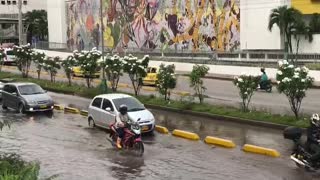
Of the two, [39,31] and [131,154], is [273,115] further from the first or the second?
[39,31]

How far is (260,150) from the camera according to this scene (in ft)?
55.6

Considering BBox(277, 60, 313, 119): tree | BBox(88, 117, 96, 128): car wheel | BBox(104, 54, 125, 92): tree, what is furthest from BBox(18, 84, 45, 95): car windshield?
BBox(277, 60, 313, 119): tree

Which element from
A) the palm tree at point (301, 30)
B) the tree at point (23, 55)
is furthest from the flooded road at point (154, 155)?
the palm tree at point (301, 30)

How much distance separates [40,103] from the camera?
27969 mm

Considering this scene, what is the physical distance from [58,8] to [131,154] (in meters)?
70.2

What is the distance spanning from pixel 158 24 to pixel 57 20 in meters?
25.0

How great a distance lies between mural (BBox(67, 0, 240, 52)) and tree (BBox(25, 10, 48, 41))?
77.4 feet

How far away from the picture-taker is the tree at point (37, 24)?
105438 millimetres

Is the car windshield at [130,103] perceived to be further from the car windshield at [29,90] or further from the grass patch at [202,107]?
the car windshield at [29,90]

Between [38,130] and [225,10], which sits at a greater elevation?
[225,10]

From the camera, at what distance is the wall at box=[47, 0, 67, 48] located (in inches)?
3310

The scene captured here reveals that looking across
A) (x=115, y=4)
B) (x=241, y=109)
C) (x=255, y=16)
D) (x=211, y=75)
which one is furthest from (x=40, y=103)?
(x=115, y=4)

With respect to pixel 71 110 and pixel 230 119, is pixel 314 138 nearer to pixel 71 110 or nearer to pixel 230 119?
pixel 230 119

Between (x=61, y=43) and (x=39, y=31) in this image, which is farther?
(x=39, y=31)
